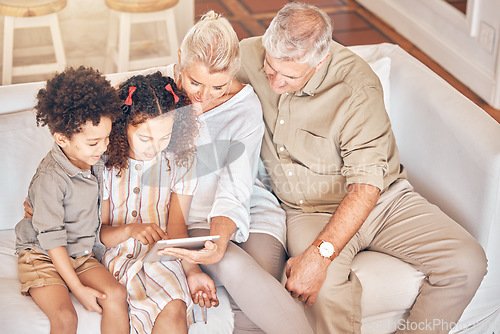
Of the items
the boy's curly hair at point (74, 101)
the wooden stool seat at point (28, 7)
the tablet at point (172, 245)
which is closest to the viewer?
the boy's curly hair at point (74, 101)

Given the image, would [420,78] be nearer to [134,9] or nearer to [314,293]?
[314,293]

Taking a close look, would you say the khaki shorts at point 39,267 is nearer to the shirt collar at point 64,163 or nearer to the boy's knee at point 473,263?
the shirt collar at point 64,163

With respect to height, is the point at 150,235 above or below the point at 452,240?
above

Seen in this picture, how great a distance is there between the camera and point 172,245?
132cm

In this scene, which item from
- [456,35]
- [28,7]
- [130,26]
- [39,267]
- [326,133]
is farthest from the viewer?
[456,35]

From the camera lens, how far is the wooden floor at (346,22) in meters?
3.08

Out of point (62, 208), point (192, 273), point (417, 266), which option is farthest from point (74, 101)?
point (417, 266)

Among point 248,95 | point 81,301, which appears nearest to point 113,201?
point 81,301

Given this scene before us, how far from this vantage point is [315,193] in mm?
1632

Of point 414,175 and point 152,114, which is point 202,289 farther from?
point 414,175

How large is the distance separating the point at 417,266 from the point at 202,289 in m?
0.54

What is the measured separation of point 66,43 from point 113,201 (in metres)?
1.17

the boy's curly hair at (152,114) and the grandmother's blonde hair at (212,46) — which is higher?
the grandmother's blonde hair at (212,46)

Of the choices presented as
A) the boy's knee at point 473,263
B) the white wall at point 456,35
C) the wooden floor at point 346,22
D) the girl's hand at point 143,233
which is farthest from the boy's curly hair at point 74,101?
the white wall at point 456,35
